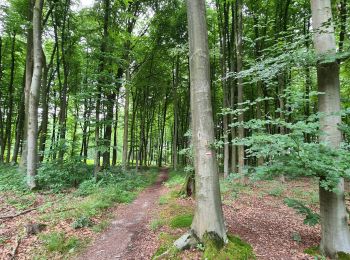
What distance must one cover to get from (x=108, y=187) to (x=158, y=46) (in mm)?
10735

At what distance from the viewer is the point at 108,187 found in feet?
34.2

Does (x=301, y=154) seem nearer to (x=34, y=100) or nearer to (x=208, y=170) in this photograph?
(x=208, y=170)

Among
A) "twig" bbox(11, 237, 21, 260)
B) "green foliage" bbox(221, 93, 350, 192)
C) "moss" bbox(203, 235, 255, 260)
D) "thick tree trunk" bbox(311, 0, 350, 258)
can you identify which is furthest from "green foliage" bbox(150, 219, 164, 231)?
"thick tree trunk" bbox(311, 0, 350, 258)

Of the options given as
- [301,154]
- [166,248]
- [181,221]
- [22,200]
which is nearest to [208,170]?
[301,154]

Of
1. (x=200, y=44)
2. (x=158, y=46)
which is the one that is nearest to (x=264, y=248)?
(x=200, y=44)

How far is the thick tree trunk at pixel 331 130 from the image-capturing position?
4.40 m

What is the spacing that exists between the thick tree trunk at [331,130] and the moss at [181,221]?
302cm

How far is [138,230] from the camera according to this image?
6316 mm

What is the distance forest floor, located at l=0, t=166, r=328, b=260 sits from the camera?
4922 millimetres

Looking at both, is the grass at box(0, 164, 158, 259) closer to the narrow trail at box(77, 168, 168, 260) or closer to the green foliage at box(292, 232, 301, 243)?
the narrow trail at box(77, 168, 168, 260)

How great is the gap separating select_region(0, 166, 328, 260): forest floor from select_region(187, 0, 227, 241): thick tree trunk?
58 centimetres

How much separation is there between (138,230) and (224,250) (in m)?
2.71

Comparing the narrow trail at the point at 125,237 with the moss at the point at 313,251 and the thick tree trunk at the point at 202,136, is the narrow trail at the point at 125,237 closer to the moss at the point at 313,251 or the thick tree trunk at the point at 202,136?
the thick tree trunk at the point at 202,136

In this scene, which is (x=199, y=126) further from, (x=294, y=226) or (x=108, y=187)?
(x=108, y=187)
